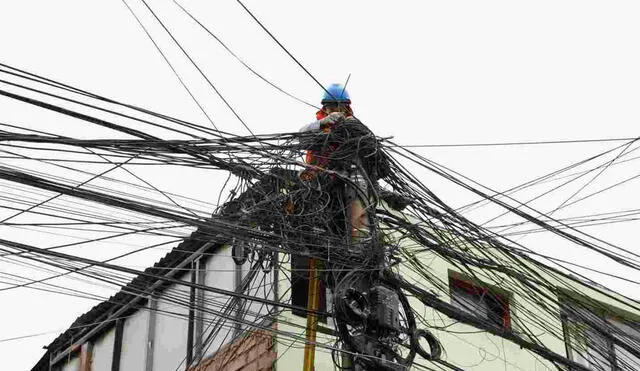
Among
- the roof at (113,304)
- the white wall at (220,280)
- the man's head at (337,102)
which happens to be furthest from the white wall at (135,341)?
the man's head at (337,102)

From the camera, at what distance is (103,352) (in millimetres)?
15727

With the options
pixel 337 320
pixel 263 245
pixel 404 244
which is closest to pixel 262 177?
pixel 263 245

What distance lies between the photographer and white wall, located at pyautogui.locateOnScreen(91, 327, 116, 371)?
15.5 m

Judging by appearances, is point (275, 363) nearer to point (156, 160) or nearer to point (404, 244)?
point (404, 244)

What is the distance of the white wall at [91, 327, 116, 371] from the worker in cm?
658

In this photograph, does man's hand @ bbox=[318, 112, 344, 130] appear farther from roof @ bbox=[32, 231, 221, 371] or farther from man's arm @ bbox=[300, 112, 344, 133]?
roof @ bbox=[32, 231, 221, 371]

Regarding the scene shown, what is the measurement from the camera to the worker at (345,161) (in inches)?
382

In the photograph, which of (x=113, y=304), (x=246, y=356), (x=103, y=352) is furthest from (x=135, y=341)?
(x=246, y=356)

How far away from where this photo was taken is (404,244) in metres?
11.8

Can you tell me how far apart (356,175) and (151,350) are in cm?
565

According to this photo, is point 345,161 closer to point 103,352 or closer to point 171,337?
point 171,337

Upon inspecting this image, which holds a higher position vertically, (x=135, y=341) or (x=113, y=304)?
(x=113, y=304)

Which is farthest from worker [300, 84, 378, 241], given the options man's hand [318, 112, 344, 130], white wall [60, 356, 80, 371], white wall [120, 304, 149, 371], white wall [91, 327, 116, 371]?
white wall [60, 356, 80, 371]

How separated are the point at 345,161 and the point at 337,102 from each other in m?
0.89
